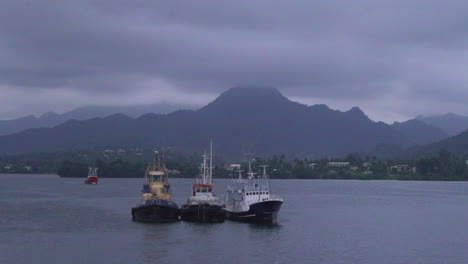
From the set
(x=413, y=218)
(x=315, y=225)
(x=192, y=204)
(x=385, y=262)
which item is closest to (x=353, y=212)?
(x=413, y=218)

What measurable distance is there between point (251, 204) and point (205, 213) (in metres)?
6.15

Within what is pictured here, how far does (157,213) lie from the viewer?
85.7 metres

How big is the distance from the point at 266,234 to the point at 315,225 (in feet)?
45.5

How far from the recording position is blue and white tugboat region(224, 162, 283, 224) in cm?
8638

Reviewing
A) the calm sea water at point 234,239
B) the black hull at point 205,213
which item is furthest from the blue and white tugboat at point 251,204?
the black hull at point 205,213

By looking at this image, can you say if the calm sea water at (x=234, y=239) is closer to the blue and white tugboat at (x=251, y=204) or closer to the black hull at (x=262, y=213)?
the black hull at (x=262, y=213)

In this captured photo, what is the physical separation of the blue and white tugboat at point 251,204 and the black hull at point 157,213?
819 cm

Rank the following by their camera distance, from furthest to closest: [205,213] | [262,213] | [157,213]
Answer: [262,213], [205,213], [157,213]

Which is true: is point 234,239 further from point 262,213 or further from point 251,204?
point 251,204

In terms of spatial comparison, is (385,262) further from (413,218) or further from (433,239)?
(413,218)

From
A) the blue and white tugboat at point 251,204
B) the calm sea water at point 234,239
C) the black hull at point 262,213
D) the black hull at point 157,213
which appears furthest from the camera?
the blue and white tugboat at point 251,204

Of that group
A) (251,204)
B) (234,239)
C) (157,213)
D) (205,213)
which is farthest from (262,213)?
(234,239)

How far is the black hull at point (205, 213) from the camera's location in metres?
86.2

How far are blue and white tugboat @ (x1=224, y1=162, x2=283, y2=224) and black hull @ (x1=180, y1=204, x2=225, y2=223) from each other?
337 centimetres
